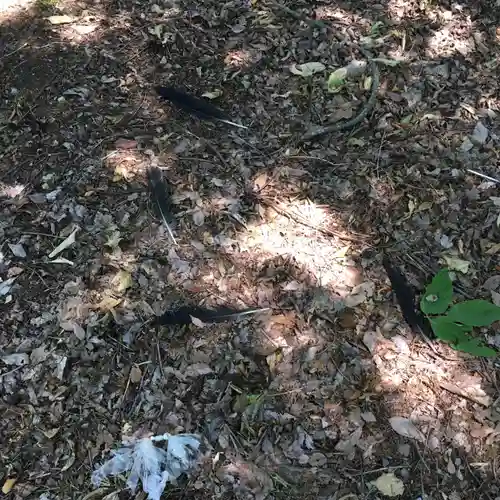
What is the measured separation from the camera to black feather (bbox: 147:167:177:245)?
10.6 feet

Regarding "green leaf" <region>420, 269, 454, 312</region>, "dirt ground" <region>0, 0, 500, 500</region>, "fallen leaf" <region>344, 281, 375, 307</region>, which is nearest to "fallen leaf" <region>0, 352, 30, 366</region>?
"dirt ground" <region>0, 0, 500, 500</region>

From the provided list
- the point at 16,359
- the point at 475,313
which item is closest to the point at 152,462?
the point at 16,359

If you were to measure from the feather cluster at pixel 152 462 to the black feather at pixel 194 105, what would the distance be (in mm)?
1877

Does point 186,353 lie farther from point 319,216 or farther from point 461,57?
point 461,57

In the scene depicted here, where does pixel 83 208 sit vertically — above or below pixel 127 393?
above

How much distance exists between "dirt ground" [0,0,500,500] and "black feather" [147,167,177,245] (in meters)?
0.04

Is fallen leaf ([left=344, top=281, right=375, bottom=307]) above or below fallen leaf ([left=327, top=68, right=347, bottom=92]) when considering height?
below

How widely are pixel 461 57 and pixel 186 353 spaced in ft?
8.61

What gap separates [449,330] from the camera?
288 cm

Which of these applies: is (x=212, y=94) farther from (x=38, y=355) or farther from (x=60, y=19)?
(x=38, y=355)

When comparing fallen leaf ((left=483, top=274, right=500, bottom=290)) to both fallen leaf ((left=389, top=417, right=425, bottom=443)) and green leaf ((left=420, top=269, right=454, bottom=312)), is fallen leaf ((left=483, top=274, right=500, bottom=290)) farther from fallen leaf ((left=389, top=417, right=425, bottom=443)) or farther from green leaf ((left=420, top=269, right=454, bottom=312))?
fallen leaf ((left=389, top=417, right=425, bottom=443))

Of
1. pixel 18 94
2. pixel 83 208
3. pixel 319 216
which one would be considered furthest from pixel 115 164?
pixel 319 216

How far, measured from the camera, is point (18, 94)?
12.2 feet

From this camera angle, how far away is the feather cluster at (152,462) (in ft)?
8.43
